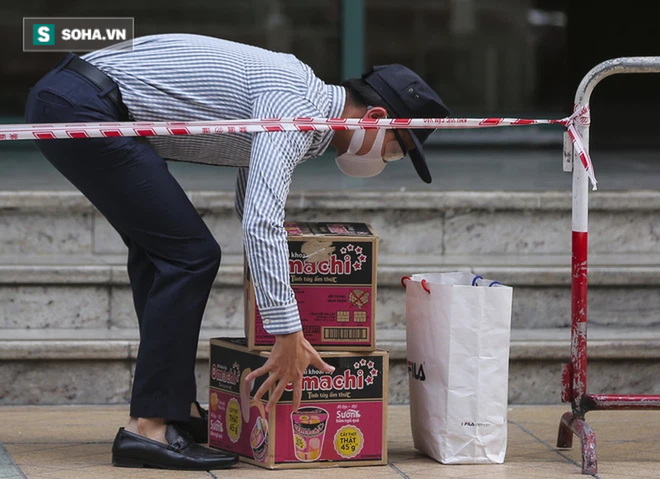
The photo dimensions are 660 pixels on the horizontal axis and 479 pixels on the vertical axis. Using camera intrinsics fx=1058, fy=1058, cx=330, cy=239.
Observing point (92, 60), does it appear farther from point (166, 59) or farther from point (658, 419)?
point (658, 419)

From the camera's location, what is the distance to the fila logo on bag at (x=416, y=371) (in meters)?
3.38

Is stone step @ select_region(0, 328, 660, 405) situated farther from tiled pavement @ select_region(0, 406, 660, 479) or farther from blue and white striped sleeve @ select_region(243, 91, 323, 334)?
blue and white striped sleeve @ select_region(243, 91, 323, 334)

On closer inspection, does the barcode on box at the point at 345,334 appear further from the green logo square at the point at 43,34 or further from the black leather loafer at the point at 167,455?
the green logo square at the point at 43,34

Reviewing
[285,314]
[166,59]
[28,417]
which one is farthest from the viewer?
[28,417]

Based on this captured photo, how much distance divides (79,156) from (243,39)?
6.65m

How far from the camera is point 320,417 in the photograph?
3.22m

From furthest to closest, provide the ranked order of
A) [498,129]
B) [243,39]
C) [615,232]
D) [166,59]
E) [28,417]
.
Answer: [243,39], [498,129], [615,232], [28,417], [166,59]

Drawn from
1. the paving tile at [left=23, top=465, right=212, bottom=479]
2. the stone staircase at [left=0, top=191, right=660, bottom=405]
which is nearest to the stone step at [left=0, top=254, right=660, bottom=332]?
the stone staircase at [left=0, top=191, right=660, bottom=405]

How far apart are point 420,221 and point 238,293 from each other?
2.87 ft

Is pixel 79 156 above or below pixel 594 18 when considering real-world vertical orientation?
below

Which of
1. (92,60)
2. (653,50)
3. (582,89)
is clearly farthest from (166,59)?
(653,50)

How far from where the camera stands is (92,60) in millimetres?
3209

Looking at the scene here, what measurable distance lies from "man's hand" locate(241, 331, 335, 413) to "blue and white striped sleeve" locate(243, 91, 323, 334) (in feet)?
0.15

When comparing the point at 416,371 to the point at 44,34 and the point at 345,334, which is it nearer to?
the point at 345,334
